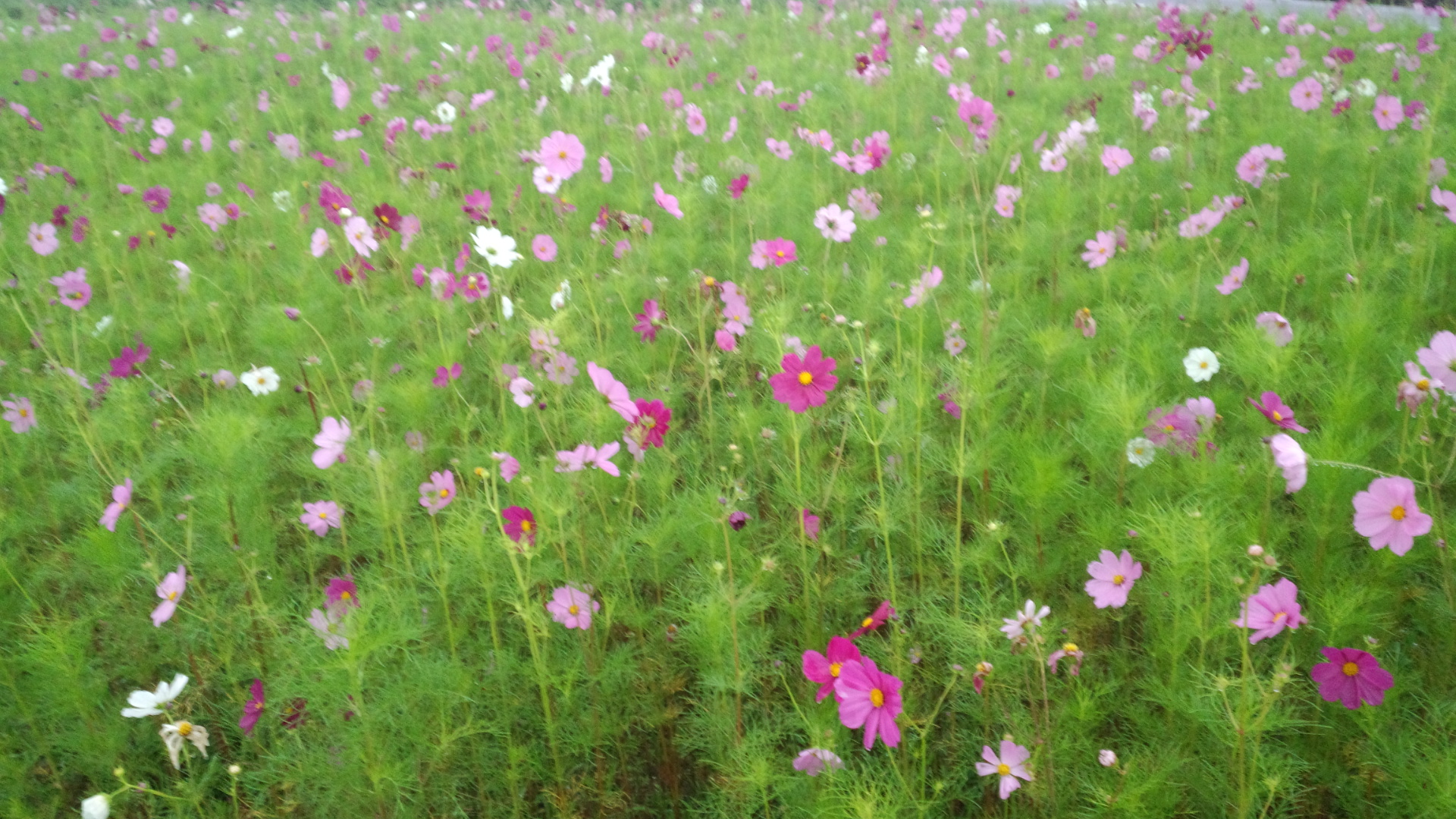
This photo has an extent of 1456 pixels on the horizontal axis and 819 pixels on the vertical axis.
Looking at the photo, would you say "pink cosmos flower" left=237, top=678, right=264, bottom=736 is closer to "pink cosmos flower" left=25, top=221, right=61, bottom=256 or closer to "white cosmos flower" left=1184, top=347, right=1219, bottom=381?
"white cosmos flower" left=1184, top=347, right=1219, bottom=381

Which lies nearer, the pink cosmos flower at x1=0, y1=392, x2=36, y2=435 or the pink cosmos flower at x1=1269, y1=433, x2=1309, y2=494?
the pink cosmos flower at x1=1269, y1=433, x2=1309, y2=494

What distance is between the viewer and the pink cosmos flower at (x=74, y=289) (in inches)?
109

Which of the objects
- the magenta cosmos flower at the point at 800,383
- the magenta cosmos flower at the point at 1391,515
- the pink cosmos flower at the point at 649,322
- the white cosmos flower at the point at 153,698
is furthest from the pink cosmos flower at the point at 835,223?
the white cosmos flower at the point at 153,698

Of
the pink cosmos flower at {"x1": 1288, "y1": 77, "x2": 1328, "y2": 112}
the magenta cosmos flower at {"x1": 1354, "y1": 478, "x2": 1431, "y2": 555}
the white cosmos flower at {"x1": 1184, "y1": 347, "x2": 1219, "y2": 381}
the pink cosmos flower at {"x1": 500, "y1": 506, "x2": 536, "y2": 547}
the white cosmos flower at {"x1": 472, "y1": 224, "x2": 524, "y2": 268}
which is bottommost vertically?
the white cosmos flower at {"x1": 1184, "y1": 347, "x2": 1219, "y2": 381}

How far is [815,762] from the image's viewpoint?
1204 mm

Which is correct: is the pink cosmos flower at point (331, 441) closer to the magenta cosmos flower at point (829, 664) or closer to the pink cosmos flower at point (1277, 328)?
the magenta cosmos flower at point (829, 664)

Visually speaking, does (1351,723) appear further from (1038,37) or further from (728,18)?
(728,18)

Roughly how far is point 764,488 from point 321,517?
0.96 metres

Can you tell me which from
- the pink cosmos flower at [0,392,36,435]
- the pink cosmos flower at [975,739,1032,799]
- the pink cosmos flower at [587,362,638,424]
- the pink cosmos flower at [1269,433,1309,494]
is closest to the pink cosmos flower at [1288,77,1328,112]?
the pink cosmos flower at [1269,433,1309,494]

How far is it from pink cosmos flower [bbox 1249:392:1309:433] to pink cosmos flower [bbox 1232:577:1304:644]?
368 millimetres

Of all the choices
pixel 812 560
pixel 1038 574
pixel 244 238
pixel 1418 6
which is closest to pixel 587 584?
pixel 812 560

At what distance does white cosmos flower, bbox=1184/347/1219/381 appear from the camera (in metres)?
2.00

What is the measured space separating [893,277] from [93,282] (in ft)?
10.00

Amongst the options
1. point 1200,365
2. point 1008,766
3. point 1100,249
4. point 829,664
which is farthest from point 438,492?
point 1100,249
